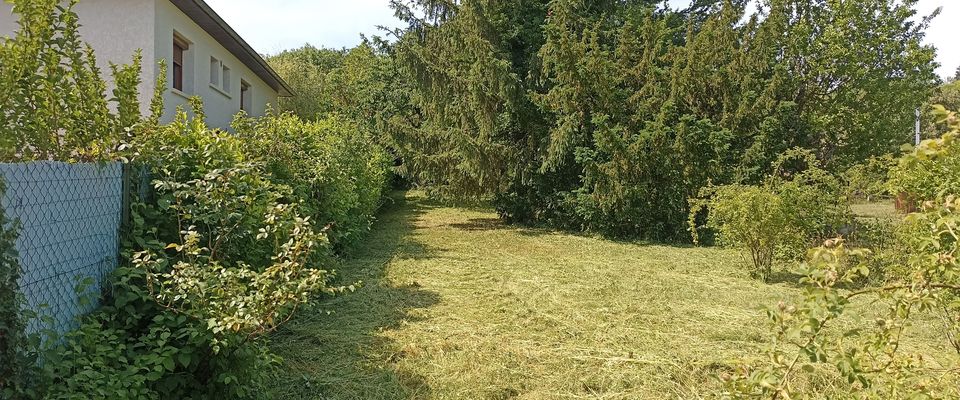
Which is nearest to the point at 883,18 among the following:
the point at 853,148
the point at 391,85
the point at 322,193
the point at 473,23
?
the point at 853,148

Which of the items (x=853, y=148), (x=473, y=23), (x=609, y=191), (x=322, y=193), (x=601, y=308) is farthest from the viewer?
(x=853, y=148)

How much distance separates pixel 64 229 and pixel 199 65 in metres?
10.2

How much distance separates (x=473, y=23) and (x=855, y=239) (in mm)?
8322

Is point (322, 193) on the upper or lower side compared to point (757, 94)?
lower

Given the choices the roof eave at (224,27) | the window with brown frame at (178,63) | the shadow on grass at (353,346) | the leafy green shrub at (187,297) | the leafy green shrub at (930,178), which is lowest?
the shadow on grass at (353,346)

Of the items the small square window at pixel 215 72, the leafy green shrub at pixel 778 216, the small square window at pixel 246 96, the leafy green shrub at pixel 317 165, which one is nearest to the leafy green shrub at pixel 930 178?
the leafy green shrub at pixel 778 216

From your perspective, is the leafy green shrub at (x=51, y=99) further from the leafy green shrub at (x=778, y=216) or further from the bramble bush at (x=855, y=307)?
the leafy green shrub at (x=778, y=216)

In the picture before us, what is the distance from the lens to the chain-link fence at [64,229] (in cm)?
236

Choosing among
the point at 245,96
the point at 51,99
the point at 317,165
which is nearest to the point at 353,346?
the point at 51,99

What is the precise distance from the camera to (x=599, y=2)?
13.2 metres

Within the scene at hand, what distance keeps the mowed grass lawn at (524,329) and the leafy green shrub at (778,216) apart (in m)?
0.48

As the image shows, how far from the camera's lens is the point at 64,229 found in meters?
2.66

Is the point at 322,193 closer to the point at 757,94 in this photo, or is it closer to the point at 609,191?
the point at 609,191

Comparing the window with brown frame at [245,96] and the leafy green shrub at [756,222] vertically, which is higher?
the window with brown frame at [245,96]
